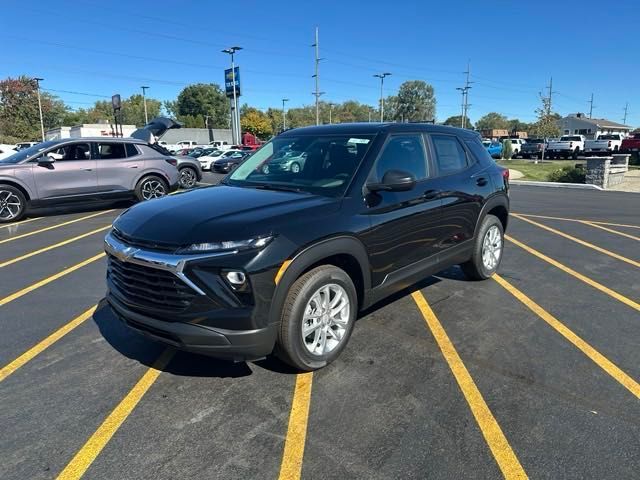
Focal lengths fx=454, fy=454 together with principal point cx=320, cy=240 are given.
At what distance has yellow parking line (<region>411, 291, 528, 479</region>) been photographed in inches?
94.7

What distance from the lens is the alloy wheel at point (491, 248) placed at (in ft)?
17.4

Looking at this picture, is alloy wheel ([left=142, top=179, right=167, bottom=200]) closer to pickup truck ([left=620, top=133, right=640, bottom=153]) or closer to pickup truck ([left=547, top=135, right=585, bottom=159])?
pickup truck ([left=620, top=133, right=640, bottom=153])

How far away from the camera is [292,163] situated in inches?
160

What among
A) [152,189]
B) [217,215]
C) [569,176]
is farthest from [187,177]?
[569,176]

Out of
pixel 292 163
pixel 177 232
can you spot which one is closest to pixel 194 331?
pixel 177 232

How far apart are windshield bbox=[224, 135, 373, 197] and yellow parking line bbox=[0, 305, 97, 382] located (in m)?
1.91

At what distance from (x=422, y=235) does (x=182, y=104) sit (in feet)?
427

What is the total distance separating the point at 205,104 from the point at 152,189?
116196 mm

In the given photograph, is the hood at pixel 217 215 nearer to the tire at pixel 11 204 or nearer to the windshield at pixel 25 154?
the tire at pixel 11 204

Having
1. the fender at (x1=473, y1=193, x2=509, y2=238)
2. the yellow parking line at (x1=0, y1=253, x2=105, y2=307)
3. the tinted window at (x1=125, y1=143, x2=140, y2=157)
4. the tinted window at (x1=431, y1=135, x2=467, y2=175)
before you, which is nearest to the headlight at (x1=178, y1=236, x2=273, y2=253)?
the tinted window at (x1=431, y1=135, x2=467, y2=175)

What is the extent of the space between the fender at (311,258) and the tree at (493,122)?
Result: 5568 inches

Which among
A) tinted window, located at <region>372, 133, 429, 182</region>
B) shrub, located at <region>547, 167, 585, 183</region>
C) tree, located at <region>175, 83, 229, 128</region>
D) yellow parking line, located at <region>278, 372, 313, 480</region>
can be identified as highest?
tree, located at <region>175, 83, 229, 128</region>

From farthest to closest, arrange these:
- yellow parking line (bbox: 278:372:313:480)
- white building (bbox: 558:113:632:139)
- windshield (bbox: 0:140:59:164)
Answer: white building (bbox: 558:113:632:139)
windshield (bbox: 0:140:59:164)
yellow parking line (bbox: 278:372:313:480)

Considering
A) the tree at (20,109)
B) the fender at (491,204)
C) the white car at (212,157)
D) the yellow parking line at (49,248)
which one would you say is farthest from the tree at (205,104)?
the fender at (491,204)
